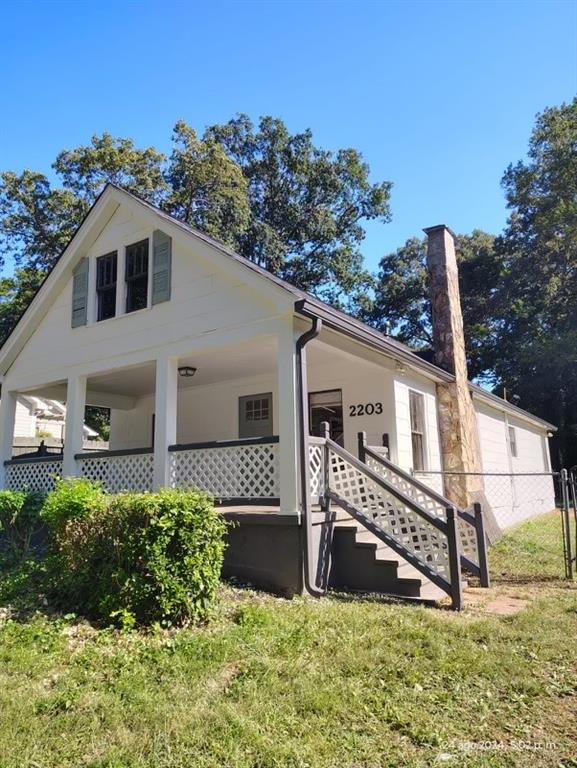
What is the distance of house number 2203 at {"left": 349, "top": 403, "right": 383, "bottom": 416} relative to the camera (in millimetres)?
10109

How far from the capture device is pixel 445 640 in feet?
15.7

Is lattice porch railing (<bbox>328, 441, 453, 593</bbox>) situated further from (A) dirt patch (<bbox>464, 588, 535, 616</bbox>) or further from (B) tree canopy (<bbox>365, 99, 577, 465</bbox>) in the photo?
(B) tree canopy (<bbox>365, 99, 577, 465</bbox>)

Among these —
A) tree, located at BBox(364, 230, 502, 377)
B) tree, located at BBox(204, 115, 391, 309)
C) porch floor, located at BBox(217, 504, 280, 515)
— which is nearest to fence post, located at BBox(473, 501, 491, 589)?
porch floor, located at BBox(217, 504, 280, 515)

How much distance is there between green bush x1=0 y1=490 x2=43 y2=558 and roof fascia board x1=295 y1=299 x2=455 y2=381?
574 centimetres

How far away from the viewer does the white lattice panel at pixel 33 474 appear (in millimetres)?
10602

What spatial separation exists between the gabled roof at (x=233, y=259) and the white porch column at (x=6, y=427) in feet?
2.96

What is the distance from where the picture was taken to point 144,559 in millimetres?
5172

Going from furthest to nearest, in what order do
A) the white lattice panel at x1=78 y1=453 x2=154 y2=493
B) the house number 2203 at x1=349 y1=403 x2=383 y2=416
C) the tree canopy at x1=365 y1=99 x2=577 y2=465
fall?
the tree canopy at x1=365 y1=99 x2=577 y2=465 → the house number 2203 at x1=349 y1=403 x2=383 y2=416 → the white lattice panel at x1=78 y1=453 x2=154 y2=493

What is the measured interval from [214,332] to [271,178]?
77.6 feet

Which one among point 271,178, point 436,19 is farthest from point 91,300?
point 271,178

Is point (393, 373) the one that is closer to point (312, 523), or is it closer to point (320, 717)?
point (312, 523)

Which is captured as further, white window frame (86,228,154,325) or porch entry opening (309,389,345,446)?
porch entry opening (309,389,345,446)

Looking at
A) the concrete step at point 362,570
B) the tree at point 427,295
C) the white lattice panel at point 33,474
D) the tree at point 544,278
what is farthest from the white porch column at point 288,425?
the tree at point 427,295

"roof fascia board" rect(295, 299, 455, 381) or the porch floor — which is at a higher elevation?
"roof fascia board" rect(295, 299, 455, 381)
